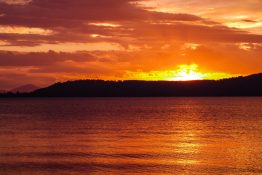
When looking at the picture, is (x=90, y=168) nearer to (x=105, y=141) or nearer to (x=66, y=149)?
(x=66, y=149)

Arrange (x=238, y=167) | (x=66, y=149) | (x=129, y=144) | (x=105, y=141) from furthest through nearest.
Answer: (x=105, y=141) < (x=129, y=144) < (x=66, y=149) < (x=238, y=167)

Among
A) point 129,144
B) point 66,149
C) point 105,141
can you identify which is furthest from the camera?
point 105,141

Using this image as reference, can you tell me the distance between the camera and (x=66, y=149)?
4975cm

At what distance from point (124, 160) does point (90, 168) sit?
13.2 ft

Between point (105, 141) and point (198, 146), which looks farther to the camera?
point (105, 141)

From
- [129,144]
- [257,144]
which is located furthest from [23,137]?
[257,144]

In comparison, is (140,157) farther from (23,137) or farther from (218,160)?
(23,137)

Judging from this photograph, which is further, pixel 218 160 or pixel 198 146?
pixel 198 146

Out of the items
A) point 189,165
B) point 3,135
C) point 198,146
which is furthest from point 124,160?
point 3,135

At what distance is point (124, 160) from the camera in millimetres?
41375

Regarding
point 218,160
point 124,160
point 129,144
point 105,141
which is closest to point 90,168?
point 124,160

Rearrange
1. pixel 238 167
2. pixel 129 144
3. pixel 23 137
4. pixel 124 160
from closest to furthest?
pixel 238 167, pixel 124 160, pixel 129 144, pixel 23 137

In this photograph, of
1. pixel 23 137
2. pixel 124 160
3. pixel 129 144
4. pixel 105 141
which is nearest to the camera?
pixel 124 160

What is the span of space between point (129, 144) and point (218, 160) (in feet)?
45.6
